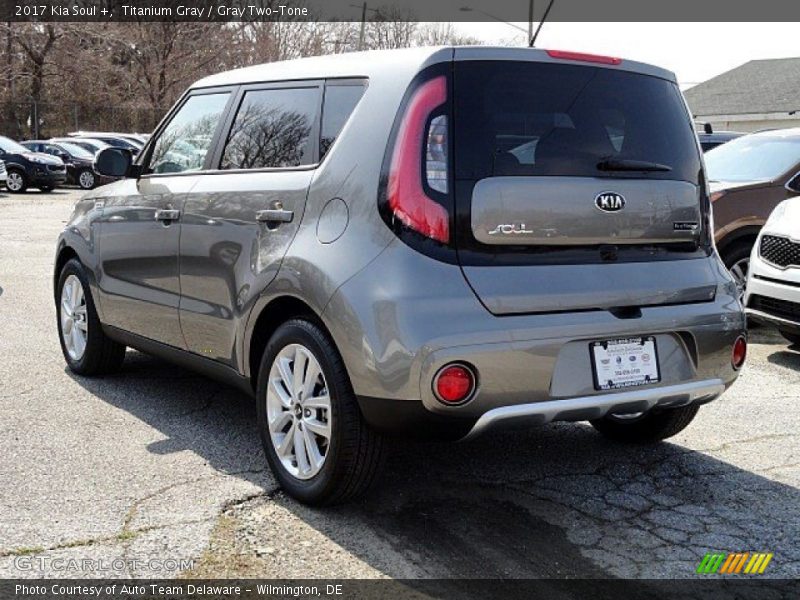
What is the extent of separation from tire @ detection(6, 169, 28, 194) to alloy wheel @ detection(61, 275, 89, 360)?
21091mm

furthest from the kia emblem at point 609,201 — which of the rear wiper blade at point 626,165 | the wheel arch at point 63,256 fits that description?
the wheel arch at point 63,256

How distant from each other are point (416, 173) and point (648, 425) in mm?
1969

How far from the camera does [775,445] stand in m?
4.88

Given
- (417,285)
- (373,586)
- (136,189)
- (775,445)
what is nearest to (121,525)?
(373,586)

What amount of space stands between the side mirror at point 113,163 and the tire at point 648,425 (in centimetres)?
298

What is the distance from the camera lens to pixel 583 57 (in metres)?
3.84

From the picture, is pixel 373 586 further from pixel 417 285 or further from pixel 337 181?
pixel 337 181

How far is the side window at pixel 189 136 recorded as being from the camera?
4789 mm

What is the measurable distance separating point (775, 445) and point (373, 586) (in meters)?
2.60

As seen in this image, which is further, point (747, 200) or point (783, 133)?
point (783, 133)

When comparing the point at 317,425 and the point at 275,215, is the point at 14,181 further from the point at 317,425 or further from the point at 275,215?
the point at 317,425

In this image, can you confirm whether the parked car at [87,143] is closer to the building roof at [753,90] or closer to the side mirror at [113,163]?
the side mirror at [113,163]

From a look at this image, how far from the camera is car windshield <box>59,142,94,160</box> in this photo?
93.7 ft

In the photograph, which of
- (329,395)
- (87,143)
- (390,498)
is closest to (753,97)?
(87,143)
